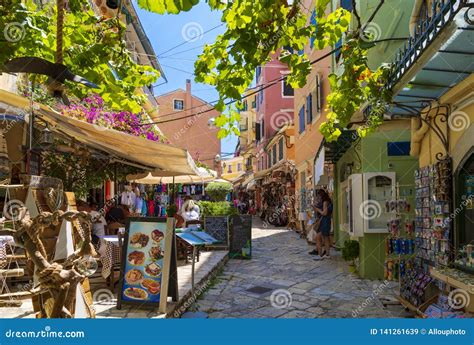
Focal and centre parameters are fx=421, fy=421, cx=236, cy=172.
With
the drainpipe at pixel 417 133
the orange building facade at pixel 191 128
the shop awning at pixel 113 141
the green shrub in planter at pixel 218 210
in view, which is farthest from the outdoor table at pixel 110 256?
the orange building facade at pixel 191 128

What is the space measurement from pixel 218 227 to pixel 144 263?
22.1 ft

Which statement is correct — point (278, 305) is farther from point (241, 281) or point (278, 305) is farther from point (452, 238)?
point (452, 238)

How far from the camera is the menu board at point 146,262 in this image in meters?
5.65

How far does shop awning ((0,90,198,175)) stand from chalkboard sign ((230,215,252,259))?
11.7 ft

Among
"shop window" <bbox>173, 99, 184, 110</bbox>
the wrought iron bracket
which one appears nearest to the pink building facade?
"shop window" <bbox>173, 99, 184, 110</bbox>

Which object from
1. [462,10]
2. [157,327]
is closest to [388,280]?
[462,10]

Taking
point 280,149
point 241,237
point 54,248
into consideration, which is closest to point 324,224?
point 241,237

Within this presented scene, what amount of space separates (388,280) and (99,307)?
5.67 m

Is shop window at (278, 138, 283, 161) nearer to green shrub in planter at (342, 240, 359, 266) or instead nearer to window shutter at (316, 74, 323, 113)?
window shutter at (316, 74, 323, 113)

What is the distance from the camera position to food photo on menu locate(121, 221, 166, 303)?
18.6 ft

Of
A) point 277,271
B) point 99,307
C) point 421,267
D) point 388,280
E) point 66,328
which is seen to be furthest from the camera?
point 277,271

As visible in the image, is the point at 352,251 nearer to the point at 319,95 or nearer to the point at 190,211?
the point at 190,211

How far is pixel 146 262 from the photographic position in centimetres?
575

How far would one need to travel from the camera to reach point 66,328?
2.68m
